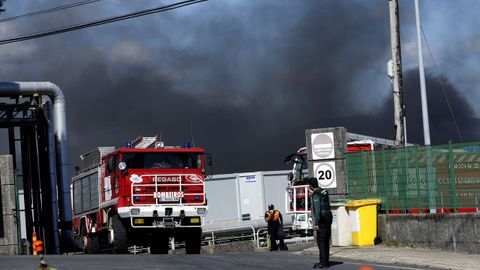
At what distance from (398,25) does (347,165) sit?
6114mm

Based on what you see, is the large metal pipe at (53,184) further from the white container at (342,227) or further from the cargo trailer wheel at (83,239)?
the white container at (342,227)

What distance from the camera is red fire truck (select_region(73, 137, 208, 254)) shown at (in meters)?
26.9

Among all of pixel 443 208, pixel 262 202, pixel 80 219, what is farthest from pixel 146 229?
pixel 262 202

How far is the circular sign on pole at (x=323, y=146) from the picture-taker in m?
25.1

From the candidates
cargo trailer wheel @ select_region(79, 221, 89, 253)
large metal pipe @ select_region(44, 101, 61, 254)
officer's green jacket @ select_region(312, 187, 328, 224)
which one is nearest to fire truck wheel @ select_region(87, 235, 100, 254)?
cargo trailer wheel @ select_region(79, 221, 89, 253)

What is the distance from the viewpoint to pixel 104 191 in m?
28.5

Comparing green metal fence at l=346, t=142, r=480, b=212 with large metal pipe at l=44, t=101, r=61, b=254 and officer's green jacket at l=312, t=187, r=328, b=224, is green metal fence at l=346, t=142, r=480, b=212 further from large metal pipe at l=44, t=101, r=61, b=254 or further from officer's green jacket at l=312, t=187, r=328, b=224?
large metal pipe at l=44, t=101, r=61, b=254

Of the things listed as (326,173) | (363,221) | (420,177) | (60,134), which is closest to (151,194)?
(326,173)

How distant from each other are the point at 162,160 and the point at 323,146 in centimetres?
472

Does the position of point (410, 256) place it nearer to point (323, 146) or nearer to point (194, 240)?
point (323, 146)

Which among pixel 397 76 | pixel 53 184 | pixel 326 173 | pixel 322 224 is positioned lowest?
pixel 322 224

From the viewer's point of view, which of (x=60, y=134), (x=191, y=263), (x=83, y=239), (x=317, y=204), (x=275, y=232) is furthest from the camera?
(x=60, y=134)

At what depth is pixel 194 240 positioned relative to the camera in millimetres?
28391

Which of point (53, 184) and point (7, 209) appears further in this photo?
point (53, 184)
